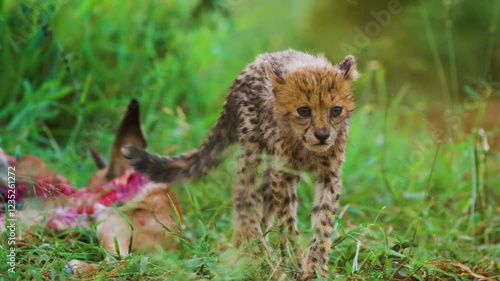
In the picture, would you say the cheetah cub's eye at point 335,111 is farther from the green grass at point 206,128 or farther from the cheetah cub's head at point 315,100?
the green grass at point 206,128

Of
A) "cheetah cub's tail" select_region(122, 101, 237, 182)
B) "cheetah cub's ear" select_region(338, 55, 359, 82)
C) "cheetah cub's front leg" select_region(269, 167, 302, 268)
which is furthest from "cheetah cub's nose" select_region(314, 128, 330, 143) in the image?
"cheetah cub's tail" select_region(122, 101, 237, 182)

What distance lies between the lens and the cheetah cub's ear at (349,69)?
3.90m

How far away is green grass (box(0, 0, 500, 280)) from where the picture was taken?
446 centimetres

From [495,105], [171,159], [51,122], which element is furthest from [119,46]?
[495,105]

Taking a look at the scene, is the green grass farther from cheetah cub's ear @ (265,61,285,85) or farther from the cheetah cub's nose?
cheetah cub's ear @ (265,61,285,85)

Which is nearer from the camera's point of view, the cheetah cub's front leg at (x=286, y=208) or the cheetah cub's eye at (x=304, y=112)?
the cheetah cub's eye at (x=304, y=112)

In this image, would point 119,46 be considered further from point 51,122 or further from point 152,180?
point 152,180

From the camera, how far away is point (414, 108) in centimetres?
809

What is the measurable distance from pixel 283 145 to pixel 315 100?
405 mm

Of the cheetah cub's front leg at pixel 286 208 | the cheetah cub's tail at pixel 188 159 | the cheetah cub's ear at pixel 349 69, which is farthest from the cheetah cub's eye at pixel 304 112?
the cheetah cub's tail at pixel 188 159

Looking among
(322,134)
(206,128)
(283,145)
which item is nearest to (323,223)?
(283,145)

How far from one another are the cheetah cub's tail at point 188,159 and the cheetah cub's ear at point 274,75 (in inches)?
25.5

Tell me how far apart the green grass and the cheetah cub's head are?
2.54ft

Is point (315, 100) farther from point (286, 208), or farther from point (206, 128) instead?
point (206, 128)
